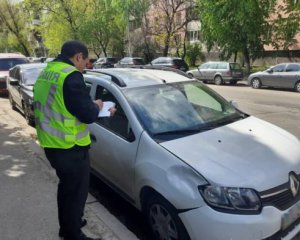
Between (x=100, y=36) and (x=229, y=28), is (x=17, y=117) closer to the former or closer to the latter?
(x=229, y=28)

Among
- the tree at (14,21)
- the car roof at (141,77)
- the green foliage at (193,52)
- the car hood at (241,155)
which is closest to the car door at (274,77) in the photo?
the car roof at (141,77)

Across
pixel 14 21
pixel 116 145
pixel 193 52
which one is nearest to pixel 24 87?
pixel 116 145

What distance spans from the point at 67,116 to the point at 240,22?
23.3m

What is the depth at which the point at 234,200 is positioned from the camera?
10.3 ft

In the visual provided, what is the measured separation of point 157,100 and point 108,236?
154 cm

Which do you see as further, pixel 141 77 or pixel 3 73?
pixel 3 73

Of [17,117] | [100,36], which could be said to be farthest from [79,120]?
[100,36]

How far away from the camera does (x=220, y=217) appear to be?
3.08 meters

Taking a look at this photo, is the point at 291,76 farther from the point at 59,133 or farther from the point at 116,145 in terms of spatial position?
the point at 59,133

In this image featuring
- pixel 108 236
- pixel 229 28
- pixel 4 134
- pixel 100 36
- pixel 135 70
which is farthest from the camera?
pixel 100 36

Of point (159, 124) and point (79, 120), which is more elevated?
point (79, 120)

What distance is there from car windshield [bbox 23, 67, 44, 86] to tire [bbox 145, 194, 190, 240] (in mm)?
8085

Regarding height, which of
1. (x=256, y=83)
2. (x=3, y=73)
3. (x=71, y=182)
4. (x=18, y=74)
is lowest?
(x=256, y=83)

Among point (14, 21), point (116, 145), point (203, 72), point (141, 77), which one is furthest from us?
point (14, 21)
